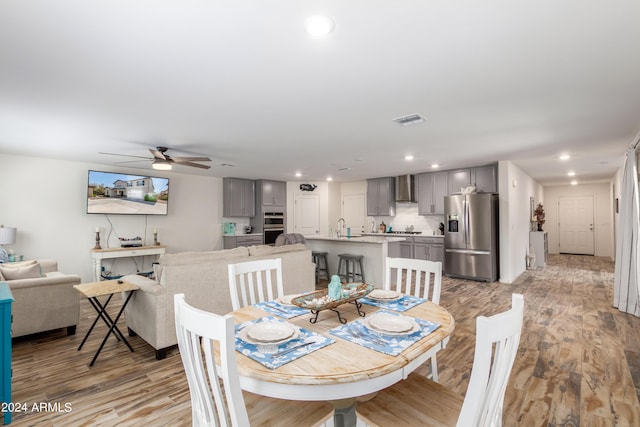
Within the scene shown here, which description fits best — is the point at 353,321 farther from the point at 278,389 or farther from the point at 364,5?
the point at 364,5

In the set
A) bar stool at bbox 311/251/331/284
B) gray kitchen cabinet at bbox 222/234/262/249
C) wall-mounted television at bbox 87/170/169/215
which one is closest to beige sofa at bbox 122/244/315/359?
bar stool at bbox 311/251/331/284

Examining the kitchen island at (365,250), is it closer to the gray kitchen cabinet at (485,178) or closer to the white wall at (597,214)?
the gray kitchen cabinet at (485,178)

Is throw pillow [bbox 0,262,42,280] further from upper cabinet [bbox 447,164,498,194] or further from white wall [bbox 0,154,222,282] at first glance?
upper cabinet [bbox 447,164,498,194]

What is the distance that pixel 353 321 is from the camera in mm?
1604

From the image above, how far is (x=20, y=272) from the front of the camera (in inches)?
133

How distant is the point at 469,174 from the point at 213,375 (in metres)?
6.74

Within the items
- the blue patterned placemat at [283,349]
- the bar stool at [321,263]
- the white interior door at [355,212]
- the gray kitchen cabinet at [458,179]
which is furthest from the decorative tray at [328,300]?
the white interior door at [355,212]

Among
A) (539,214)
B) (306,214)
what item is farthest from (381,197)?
(539,214)

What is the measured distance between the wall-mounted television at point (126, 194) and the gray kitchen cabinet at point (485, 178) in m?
6.55

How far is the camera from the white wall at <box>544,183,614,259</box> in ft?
30.0

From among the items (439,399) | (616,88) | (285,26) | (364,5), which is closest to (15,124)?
(285,26)

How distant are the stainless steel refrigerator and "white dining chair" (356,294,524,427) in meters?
5.18

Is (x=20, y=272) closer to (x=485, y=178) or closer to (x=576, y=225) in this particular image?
(x=485, y=178)

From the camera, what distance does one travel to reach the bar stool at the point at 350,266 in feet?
18.1
